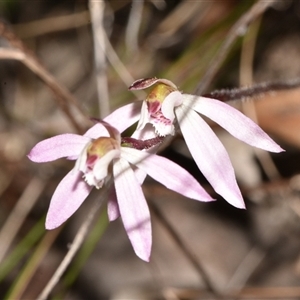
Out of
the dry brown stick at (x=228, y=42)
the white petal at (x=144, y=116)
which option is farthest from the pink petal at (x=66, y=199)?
the dry brown stick at (x=228, y=42)

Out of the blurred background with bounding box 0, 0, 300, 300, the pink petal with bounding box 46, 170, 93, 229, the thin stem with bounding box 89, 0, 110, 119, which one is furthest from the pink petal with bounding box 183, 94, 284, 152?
the thin stem with bounding box 89, 0, 110, 119

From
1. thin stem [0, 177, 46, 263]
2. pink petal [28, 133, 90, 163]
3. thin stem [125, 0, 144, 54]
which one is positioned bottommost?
pink petal [28, 133, 90, 163]

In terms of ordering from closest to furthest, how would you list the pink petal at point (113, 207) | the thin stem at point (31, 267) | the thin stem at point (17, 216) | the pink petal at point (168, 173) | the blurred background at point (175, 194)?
the pink petal at point (168, 173), the pink petal at point (113, 207), the thin stem at point (31, 267), the blurred background at point (175, 194), the thin stem at point (17, 216)

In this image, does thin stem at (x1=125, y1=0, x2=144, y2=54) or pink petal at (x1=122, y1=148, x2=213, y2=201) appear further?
thin stem at (x1=125, y1=0, x2=144, y2=54)

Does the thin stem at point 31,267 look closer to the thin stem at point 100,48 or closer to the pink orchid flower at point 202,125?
the thin stem at point 100,48

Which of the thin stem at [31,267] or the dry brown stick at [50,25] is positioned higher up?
the dry brown stick at [50,25]

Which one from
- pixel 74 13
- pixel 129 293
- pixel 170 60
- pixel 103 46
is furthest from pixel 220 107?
pixel 74 13

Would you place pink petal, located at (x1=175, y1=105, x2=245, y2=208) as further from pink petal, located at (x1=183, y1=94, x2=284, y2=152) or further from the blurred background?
the blurred background
